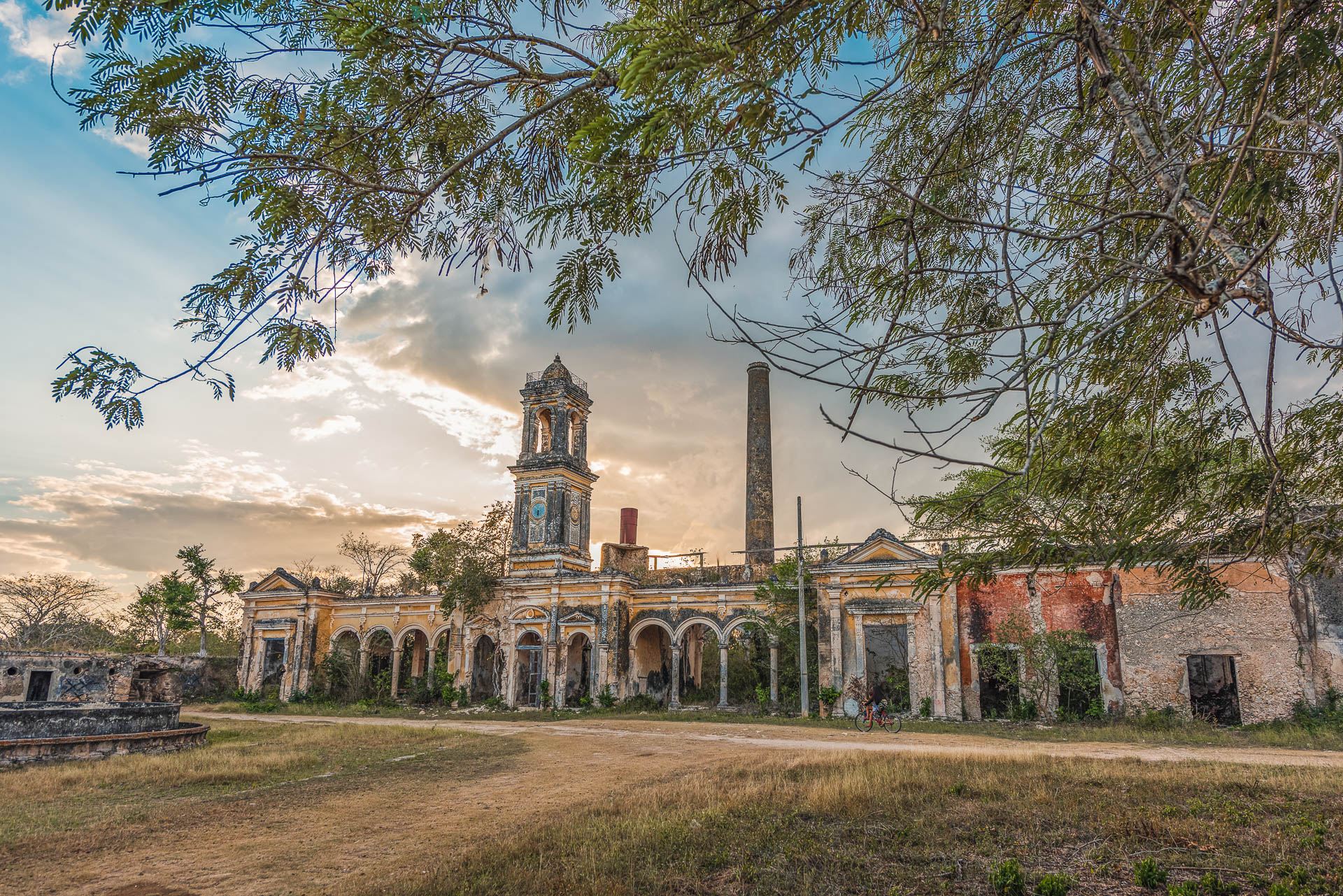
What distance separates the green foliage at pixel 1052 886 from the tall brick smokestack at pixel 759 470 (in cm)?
2398

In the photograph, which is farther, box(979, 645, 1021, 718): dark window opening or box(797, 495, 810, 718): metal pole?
box(797, 495, 810, 718): metal pole

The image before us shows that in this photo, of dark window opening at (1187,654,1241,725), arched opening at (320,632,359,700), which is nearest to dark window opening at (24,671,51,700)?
arched opening at (320,632,359,700)

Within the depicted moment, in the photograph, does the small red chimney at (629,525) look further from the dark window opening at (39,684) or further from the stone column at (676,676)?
the dark window opening at (39,684)

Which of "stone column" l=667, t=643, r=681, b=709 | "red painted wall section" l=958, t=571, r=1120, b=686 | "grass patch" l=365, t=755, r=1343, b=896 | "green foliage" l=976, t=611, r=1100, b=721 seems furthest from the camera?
"stone column" l=667, t=643, r=681, b=709

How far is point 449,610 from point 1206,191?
27522 millimetres

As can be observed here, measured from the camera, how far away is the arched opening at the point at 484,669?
2692 centimetres

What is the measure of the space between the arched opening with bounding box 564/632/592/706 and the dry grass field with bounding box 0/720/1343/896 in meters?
13.8

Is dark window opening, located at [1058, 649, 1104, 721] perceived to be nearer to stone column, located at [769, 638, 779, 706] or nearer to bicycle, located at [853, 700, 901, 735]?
bicycle, located at [853, 700, 901, 735]

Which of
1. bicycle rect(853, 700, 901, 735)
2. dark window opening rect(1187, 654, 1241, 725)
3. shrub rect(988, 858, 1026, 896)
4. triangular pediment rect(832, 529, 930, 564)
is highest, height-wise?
triangular pediment rect(832, 529, 930, 564)

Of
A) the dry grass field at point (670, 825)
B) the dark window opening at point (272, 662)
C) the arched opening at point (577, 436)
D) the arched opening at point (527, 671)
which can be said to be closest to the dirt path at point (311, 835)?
the dry grass field at point (670, 825)

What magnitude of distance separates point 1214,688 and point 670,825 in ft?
64.0

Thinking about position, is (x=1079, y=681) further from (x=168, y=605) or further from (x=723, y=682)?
(x=168, y=605)

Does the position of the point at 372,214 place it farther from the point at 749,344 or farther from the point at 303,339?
the point at 749,344

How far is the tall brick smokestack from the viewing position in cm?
2956
